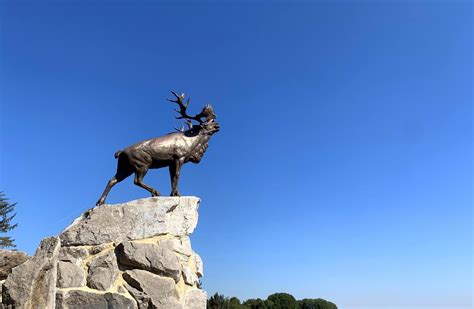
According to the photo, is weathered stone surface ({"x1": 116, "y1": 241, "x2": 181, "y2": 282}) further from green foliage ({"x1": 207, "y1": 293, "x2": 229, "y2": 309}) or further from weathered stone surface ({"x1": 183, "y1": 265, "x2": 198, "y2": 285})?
green foliage ({"x1": 207, "y1": 293, "x2": 229, "y2": 309})

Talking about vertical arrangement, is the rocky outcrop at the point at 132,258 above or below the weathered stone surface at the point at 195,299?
above

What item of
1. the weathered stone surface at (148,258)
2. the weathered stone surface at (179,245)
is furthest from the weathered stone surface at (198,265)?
the weathered stone surface at (148,258)

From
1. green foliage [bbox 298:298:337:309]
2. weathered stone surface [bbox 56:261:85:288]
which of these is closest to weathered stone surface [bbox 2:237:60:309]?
weathered stone surface [bbox 56:261:85:288]

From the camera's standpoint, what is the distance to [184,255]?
8.95m

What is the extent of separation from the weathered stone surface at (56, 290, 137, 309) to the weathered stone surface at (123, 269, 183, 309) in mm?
245

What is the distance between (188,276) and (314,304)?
59099mm

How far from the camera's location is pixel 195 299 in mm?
8625

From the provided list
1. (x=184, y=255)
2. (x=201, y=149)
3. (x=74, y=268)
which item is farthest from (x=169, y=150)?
(x=74, y=268)

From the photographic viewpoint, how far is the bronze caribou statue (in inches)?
376

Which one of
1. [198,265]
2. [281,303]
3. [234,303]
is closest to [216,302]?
[234,303]

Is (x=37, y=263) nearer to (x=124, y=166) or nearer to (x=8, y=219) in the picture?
(x=124, y=166)

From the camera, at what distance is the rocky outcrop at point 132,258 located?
25.7 ft

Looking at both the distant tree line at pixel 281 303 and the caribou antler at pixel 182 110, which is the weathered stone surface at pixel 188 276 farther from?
the distant tree line at pixel 281 303

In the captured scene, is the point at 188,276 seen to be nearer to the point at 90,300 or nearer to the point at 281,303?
the point at 90,300
